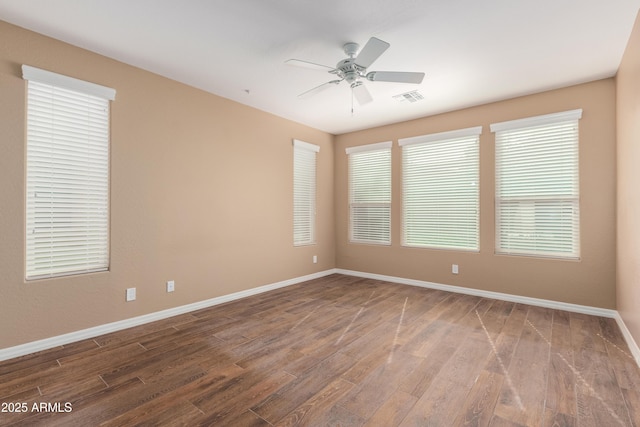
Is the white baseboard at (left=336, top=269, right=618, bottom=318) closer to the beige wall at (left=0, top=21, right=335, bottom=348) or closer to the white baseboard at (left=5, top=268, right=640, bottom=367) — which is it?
the white baseboard at (left=5, top=268, right=640, bottom=367)

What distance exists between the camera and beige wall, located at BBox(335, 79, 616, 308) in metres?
3.51

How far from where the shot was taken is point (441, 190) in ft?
15.6

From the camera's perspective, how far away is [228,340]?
2.86m

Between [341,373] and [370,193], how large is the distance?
12.3 ft

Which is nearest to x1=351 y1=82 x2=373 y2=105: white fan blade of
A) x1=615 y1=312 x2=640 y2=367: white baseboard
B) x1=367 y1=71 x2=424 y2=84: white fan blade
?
x1=367 y1=71 x2=424 y2=84: white fan blade

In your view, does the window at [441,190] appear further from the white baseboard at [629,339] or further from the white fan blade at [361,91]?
the white fan blade at [361,91]

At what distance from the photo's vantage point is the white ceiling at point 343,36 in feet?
7.59

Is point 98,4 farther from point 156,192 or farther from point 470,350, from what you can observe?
point 470,350

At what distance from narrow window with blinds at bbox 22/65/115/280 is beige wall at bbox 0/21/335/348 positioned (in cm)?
8

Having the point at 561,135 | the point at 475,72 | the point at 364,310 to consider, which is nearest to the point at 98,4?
the point at 475,72

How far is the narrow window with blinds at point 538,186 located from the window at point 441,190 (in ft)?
1.13

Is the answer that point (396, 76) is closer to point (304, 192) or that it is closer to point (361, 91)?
point (361, 91)

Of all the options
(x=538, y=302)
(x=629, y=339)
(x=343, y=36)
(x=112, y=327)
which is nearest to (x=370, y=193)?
(x=538, y=302)

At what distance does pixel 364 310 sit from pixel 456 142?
2.88 metres
